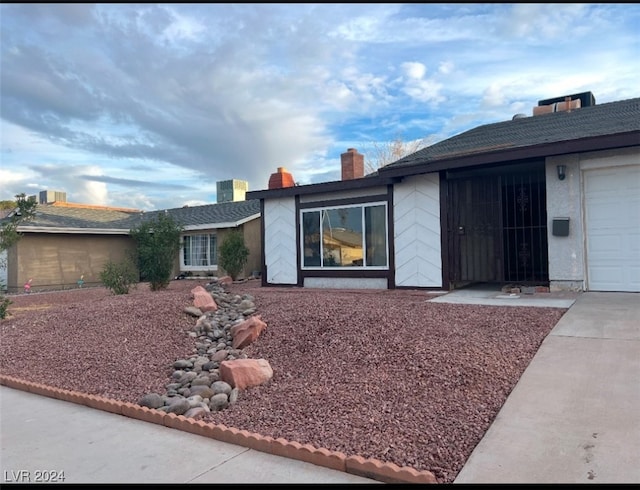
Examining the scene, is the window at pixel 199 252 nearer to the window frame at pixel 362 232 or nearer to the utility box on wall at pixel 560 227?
the window frame at pixel 362 232

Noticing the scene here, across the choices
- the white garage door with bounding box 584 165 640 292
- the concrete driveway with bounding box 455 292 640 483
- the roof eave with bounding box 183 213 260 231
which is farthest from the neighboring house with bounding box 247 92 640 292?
the roof eave with bounding box 183 213 260 231

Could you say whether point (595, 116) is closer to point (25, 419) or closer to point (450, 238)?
point (450, 238)

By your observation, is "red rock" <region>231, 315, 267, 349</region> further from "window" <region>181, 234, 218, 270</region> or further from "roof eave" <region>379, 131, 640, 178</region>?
"window" <region>181, 234, 218, 270</region>

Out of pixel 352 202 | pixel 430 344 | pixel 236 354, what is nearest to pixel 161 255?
pixel 352 202

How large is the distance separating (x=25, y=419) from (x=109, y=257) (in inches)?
682

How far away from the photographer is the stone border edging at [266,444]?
109 inches

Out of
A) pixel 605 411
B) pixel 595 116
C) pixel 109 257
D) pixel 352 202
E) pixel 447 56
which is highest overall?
pixel 447 56

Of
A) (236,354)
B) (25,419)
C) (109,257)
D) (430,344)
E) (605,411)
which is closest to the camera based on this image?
(605,411)

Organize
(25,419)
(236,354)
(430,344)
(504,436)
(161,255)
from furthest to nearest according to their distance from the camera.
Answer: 1. (161,255)
2. (236,354)
3. (430,344)
4. (25,419)
5. (504,436)

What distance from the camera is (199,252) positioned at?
66.0ft

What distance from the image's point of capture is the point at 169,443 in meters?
3.52

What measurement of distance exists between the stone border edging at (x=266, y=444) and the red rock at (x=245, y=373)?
87cm

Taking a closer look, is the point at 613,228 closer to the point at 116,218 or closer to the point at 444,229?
the point at 444,229

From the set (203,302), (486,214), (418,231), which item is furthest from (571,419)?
(486,214)
